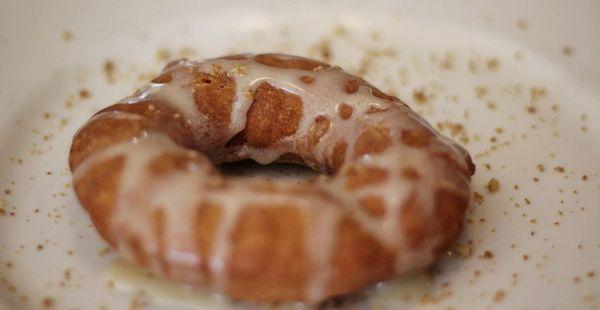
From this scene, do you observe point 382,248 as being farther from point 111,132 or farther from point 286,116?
point 111,132

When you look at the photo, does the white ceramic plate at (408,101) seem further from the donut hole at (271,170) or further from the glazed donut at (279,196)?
the donut hole at (271,170)

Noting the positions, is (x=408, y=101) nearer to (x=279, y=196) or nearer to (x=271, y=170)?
(x=271, y=170)

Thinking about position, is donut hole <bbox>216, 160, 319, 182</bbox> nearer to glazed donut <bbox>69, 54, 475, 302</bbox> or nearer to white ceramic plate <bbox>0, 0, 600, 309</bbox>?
glazed donut <bbox>69, 54, 475, 302</bbox>

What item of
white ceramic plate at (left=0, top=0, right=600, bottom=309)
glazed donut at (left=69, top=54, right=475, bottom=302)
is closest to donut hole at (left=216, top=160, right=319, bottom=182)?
glazed donut at (left=69, top=54, right=475, bottom=302)

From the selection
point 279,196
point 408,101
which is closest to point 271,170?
point 279,196

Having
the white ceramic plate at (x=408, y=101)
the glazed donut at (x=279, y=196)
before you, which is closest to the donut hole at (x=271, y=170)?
the glazed donut at (x=279, y=196)

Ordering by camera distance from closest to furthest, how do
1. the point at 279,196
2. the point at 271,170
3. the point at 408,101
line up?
the point at 279,196
the point at 271,170
the point at 408,101
